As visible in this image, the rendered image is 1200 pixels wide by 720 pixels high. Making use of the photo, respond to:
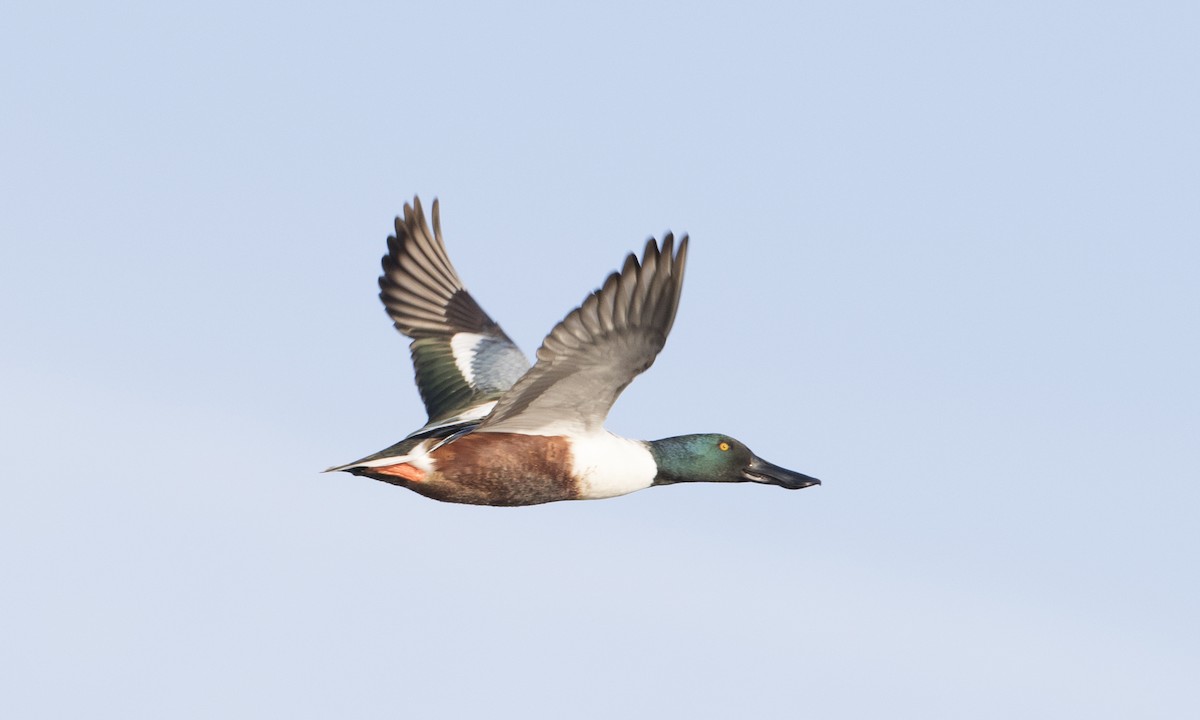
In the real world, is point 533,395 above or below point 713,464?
above

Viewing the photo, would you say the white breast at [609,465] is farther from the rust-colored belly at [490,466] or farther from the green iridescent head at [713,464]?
the green iridescent head at [713,464]

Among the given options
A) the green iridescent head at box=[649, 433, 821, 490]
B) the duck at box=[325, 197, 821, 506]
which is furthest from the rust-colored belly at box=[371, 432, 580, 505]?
the green iridescent head at box=[649, 433, 821, 490]

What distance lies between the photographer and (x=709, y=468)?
12328 mm

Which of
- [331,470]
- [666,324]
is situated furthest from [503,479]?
[666,324]

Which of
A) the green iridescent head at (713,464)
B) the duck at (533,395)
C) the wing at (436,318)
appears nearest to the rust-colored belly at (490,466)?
the duck at (533,395)

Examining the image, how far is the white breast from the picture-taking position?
36.9 feet

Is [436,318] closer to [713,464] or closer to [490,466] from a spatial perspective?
[713,464]

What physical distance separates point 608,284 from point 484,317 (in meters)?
5.33

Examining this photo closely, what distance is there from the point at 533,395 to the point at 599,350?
813 millimetres

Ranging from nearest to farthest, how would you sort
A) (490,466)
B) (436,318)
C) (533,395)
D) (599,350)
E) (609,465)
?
(599,350) → (533,395) → (490,466) → (609,465) → (436,318)

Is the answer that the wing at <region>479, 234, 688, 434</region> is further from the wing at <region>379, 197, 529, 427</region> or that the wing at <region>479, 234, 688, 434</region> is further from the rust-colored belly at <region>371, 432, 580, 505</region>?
the wing at <region>379, 197, 529, 427</region>

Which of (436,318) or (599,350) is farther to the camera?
(436,318)

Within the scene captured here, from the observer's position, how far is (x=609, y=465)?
37.5 ft

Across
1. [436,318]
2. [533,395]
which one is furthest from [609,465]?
[436,318]
